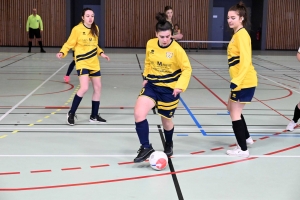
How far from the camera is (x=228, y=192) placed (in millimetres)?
4066

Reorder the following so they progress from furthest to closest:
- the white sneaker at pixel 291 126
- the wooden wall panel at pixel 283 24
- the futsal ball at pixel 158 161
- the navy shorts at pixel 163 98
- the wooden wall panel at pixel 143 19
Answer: the wooden wall panel at pixel 283 24 < the wooden wall panel at pixel 143 19 < the white sneaker at pixel 291 126 < the navy shorts at pixel 163 98 < the futsal ball at pixel 158 161

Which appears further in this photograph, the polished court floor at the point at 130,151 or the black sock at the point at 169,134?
the black sock at the point at 169,134

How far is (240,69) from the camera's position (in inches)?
196

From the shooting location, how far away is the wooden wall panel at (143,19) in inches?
998

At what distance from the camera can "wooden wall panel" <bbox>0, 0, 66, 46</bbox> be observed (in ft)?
81.3

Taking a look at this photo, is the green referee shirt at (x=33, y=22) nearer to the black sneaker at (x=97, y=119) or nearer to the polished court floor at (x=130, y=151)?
the polished court floor at (x=130, y=151)

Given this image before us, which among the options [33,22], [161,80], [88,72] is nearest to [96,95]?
[88,72]

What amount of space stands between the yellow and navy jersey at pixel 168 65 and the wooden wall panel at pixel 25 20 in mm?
20925

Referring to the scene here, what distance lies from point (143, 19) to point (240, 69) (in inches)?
827

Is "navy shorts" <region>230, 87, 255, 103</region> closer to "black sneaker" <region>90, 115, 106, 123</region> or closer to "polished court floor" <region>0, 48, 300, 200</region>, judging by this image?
"polished court floor" <region>0, 48, 300, 200</region>

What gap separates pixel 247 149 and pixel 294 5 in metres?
22.1

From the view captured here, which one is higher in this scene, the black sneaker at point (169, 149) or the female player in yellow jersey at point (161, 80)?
the female player in yellow jersey at point (161, 80)

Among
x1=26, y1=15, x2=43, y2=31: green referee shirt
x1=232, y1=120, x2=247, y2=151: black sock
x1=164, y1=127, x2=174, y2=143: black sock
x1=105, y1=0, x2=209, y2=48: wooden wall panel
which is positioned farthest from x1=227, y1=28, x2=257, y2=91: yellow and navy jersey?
x1=105, y1=0, x2=209, y2=48: wooden wall panel

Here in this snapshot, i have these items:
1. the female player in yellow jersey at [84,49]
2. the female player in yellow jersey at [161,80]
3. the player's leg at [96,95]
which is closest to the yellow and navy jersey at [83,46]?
the female player in yellow jersey at [84,49]
